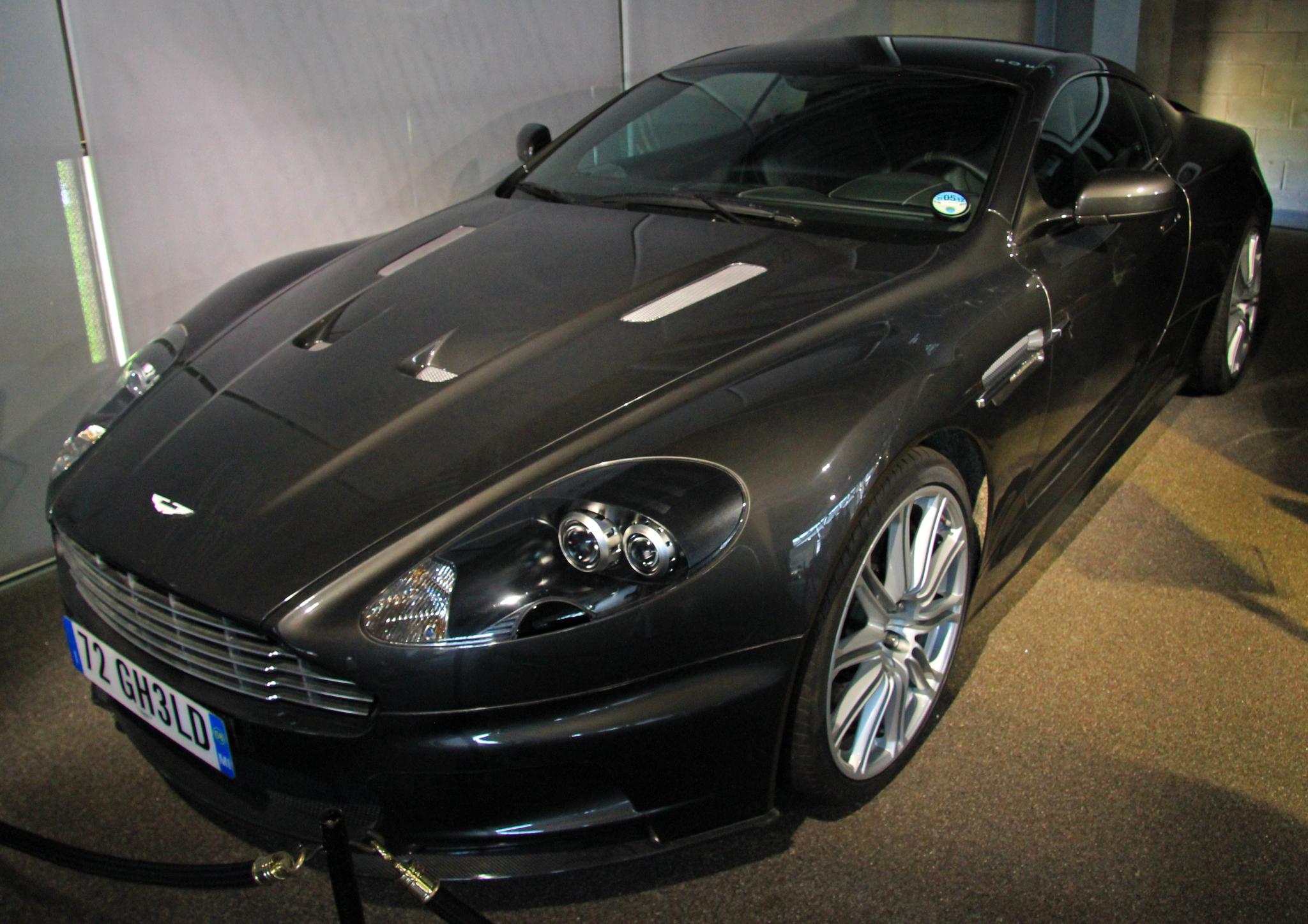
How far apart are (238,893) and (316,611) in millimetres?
618

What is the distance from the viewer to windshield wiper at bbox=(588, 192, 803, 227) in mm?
2396

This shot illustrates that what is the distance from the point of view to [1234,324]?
3582 millimetres

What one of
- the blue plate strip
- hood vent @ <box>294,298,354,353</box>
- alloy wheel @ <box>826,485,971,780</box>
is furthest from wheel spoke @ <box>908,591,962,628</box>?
the blue plate strip

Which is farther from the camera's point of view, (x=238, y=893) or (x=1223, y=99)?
(x=1223, y=99)

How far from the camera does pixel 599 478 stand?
1619mm

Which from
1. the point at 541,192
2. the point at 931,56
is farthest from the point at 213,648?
the point at 931,56

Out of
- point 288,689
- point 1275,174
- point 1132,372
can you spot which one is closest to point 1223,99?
point 1275,174

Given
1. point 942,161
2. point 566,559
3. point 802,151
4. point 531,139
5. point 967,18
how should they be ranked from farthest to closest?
1. point 967,18
2. point 531,139
3. point 802,151
4. point 942,161
5. point 566,559

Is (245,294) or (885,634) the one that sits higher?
(245,294)

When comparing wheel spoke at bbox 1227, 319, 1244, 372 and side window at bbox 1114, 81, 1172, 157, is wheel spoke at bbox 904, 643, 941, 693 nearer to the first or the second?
side window at bbox 1114, 81, 1172, 157

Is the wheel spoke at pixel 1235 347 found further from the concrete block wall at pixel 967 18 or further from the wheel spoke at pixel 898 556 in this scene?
the concrete block wall at pixel 967 18

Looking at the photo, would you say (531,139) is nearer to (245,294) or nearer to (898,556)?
(245,294)

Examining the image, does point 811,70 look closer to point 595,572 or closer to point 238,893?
point 595,572

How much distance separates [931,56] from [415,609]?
1.90m
